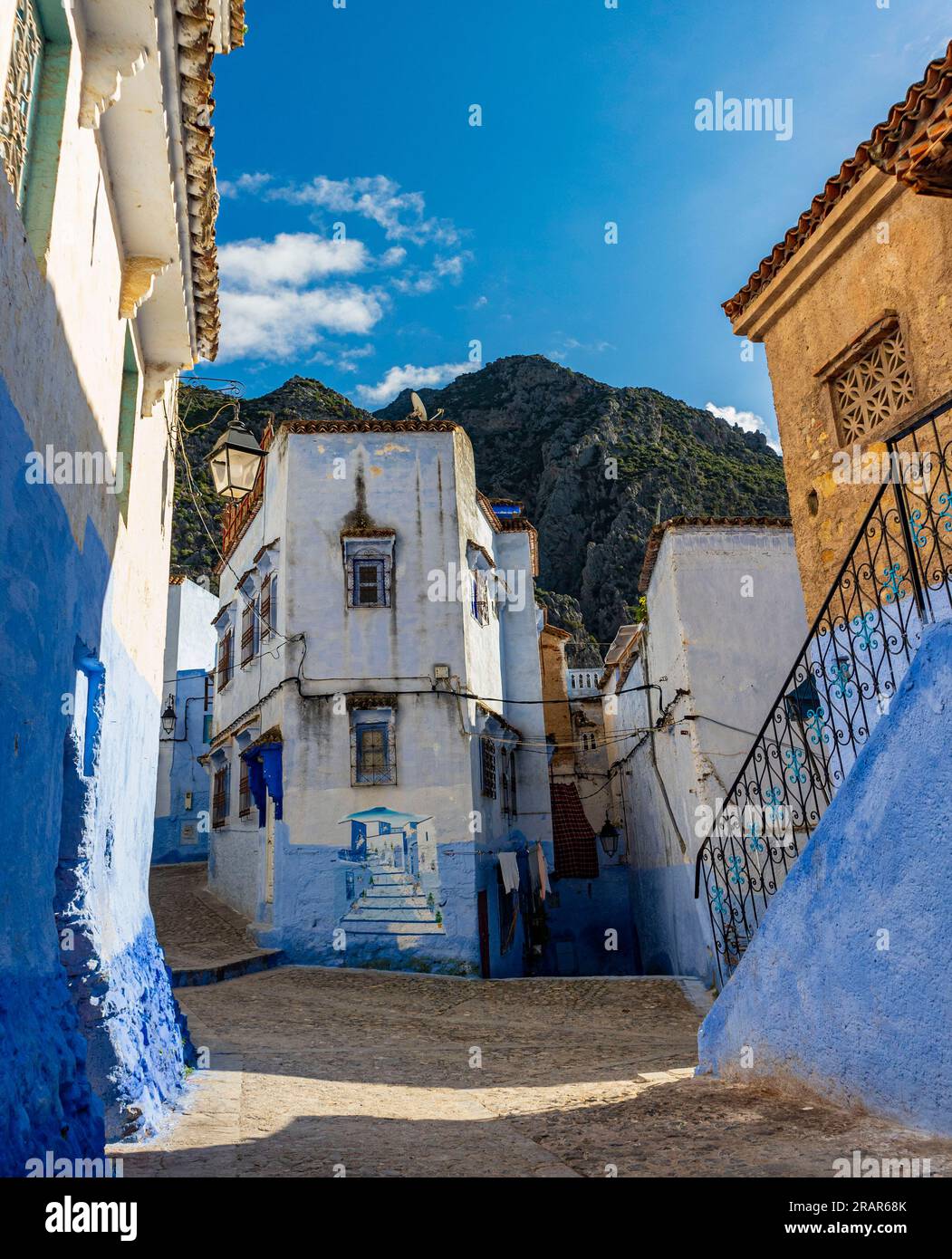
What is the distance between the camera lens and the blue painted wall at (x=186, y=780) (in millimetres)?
31609

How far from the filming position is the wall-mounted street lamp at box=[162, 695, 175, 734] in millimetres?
31734

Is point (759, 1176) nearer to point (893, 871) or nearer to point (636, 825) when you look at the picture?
point (893, 871)

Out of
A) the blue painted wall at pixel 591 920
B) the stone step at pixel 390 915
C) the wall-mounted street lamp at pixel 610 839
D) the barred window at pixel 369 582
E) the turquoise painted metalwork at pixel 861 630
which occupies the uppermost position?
the barred window at pixel 369 582

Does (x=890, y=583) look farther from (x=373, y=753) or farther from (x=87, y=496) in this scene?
(x=373, y=753)

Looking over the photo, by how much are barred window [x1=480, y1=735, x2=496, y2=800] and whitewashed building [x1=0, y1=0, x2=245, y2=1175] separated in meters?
11.0

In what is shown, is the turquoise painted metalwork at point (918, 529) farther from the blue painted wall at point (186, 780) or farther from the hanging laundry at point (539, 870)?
the blue painted wall at point (186, 780)

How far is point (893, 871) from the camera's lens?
4602 millimetres

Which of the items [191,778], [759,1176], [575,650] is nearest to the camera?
[759,1176]

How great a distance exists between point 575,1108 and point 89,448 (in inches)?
221

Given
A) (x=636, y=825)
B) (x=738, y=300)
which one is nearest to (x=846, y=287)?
(x=738, y=300)

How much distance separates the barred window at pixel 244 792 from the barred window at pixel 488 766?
17.6 ft

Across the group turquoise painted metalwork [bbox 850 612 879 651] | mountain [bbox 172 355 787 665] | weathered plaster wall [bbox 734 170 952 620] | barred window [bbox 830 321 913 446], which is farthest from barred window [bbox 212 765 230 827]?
mountain [bbox 172 355 787 665]

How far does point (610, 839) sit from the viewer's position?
24.3 m

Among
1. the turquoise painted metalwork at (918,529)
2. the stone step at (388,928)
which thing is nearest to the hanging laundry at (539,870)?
the stone step at (388,928)
